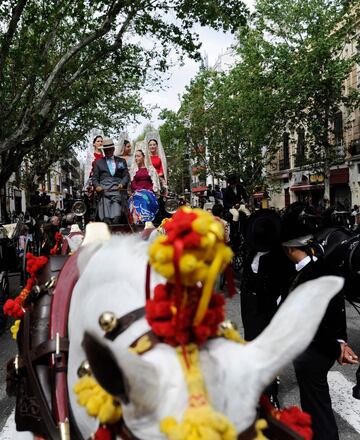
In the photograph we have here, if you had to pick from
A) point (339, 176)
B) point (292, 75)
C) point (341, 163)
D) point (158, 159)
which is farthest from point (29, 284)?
point (339, 176)

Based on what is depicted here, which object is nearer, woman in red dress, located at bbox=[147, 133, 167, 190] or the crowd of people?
the crowd of people

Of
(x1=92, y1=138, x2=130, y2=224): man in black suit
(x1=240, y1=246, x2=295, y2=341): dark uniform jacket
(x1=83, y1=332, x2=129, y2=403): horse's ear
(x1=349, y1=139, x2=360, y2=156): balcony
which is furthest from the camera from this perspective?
(x1=349, y1=139, x2=360, y2=156): balcony

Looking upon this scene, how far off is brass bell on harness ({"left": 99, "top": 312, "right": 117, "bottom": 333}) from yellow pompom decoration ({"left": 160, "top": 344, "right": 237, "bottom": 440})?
0.32m

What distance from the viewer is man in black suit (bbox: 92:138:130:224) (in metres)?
5.44

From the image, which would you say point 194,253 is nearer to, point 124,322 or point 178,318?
point 178,318

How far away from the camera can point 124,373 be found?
1150 mm

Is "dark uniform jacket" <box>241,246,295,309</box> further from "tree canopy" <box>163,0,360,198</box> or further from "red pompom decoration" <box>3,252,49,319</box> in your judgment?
"tree canopy" <box>163,0,360,198</box>

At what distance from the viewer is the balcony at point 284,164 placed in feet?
118

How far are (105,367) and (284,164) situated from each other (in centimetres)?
3666

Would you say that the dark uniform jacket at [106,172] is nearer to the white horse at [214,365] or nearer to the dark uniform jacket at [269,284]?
the dark uniform jacket at [269,284]

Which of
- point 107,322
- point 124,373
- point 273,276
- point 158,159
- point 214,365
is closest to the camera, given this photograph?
point 124,373

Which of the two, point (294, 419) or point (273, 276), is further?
point (273, 276)

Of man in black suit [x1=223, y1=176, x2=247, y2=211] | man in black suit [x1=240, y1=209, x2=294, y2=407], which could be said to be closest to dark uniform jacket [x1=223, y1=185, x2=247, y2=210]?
man in black suit [x1=223, y1=176, x2=247, y2=211]

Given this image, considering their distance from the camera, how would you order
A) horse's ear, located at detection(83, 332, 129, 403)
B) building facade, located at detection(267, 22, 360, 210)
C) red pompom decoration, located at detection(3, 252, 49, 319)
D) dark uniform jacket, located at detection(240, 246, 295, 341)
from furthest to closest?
building facade, located at detection(267, 22, 360, 210)
dark uniform jacket, located at detection(240, 246, 295, 341)
red pompom decoration, located at detection(3, 252, 49, 319)
horse's ear, located at detection(83, 332, 129, 403)
